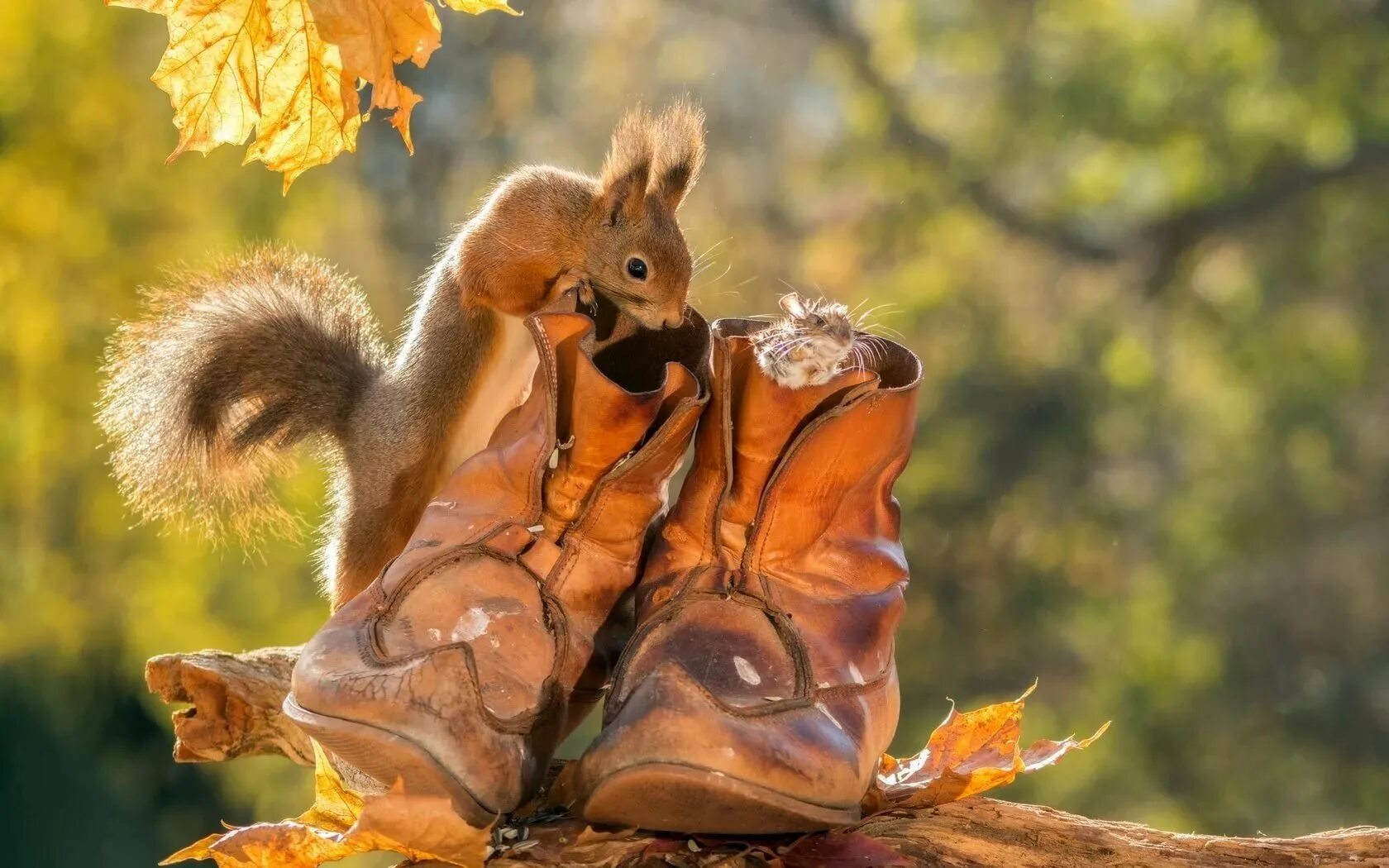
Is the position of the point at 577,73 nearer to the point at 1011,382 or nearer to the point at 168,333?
the point at 1011,382

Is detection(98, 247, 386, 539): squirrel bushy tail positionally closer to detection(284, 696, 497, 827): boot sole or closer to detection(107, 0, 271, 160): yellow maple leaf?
detection(107, 0, 271, 160): yellow maple leaf

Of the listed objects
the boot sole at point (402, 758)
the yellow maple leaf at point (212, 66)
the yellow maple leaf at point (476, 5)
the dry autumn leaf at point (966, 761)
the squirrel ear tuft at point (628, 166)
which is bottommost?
the boot sole at point (402, 758)

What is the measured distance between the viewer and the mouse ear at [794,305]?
0.94 metres

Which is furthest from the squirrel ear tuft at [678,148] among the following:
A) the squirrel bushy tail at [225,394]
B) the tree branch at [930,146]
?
the tree branch at [930,146]

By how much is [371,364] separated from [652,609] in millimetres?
761

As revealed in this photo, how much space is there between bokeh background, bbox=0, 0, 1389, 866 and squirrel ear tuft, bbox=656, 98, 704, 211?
1492 millimetres

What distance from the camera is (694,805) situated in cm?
85

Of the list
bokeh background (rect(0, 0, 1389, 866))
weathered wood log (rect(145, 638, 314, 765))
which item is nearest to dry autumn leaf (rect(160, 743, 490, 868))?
weathered wood log (rect(145, 638, 314, 765))

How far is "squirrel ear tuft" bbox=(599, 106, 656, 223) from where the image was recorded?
155cm

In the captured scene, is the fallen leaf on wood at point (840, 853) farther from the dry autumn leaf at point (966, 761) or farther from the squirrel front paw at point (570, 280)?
the squirrel front paw at point (570, 280)

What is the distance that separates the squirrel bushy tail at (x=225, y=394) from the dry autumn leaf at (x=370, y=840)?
705 millimetres

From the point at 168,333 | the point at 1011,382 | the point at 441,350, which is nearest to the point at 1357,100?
the point at 1011,382

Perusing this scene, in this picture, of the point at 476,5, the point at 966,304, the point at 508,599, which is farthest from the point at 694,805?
the point at 966,304

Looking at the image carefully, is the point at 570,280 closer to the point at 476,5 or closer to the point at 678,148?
the point at 678,148
